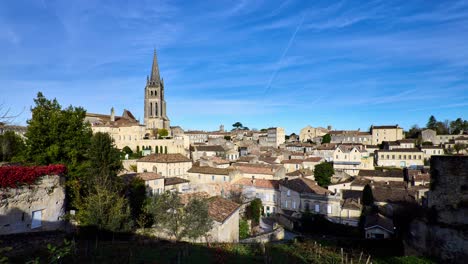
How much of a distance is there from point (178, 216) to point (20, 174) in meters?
7.52

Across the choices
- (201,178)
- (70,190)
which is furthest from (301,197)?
(70,190)

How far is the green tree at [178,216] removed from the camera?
51.4ft

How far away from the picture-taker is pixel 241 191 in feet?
124

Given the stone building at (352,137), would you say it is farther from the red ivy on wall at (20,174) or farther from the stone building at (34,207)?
the red ivy on wall at (20,174)

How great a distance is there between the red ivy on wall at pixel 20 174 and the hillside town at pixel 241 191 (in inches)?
1.2

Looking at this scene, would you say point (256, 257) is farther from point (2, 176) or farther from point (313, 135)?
point (313, 135)

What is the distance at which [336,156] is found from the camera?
210 ft

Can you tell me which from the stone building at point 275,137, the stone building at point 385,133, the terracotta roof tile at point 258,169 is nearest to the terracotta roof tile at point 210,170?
the terracotta roof tile at point 258,169

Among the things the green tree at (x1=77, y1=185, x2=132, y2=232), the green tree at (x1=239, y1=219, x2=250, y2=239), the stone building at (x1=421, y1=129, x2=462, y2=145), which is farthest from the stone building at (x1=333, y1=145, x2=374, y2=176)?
the green tree at (x1=77, y1=185, x2=132, y2=232)

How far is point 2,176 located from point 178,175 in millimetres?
34574

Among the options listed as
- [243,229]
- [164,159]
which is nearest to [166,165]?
[164,159]

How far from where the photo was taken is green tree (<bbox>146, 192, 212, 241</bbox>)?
15656mm

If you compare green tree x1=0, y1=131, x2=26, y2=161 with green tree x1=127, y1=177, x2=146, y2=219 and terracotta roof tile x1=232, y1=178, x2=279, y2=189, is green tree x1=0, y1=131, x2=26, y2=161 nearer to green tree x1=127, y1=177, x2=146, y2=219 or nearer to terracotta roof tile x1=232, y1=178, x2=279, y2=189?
green tree x1=127, y1=177, x2=146, y2=219

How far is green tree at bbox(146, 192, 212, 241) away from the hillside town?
0.08m
